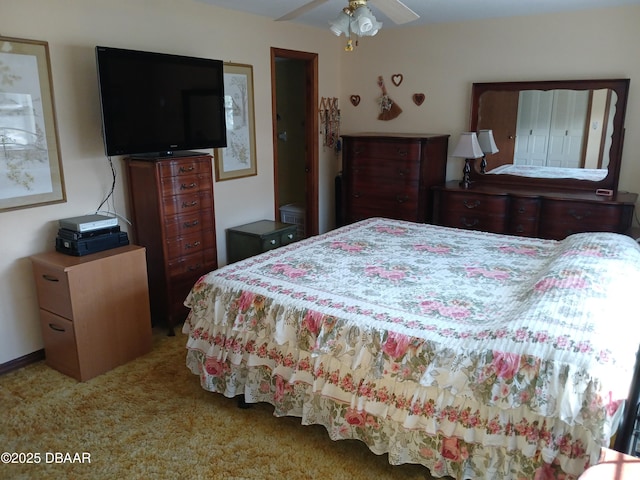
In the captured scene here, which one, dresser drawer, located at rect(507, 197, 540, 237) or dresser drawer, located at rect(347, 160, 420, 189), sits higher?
dresser drawer, located at rect(347, 160, 420, 189)

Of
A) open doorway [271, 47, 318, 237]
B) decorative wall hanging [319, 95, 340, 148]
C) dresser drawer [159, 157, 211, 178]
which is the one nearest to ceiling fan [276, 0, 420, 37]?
dresser drawer [159, 157, 211, 178]

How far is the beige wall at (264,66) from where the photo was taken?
2.96 metres

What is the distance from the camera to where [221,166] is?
4.12m

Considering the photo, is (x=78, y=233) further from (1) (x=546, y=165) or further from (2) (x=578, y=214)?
(1) (x=546, y=165)

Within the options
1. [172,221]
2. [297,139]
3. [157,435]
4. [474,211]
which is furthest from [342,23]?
[297,139]

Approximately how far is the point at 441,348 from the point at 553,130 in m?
3.19

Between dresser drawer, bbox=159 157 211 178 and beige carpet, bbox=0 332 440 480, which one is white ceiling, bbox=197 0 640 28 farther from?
beige carpet, bbox=0 332 440 480

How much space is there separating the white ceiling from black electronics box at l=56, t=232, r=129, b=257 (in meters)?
1.91

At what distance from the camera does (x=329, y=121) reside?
522cm

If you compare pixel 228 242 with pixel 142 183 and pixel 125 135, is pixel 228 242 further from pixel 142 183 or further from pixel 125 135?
pixel 125 135

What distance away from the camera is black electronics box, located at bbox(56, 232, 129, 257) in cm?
290

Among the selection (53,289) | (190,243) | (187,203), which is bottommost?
(53,289)

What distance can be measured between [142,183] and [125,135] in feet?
1.15

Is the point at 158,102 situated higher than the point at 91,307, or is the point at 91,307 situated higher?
the point at 158,102
